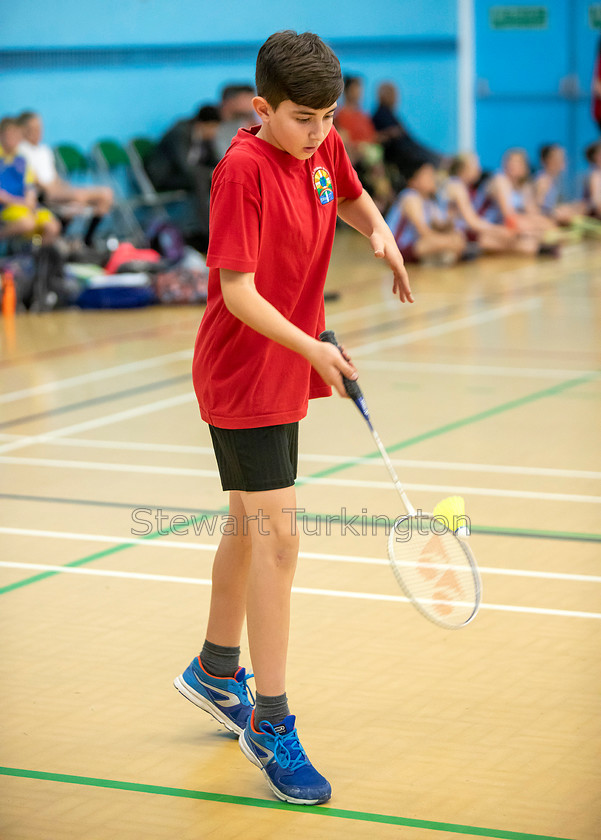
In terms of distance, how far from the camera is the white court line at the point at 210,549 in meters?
4.88

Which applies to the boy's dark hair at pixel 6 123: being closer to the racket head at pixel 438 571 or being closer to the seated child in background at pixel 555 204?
the seated child in background at pixel 555 204

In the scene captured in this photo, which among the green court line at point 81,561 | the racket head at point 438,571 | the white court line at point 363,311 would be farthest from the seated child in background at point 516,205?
the racket head at point 438,571

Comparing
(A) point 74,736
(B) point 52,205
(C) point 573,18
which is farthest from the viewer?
(C) point 573,18

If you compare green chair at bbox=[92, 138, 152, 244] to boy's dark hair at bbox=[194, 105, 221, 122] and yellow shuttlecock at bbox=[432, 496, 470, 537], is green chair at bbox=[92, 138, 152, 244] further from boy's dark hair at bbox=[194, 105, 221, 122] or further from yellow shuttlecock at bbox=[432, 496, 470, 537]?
yellow shuttlecock at bbox=[432, 496, 470, 537]

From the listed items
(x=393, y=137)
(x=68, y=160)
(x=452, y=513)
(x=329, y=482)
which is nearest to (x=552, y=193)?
(x=393, y=137)

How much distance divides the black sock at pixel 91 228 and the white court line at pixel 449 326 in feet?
16.3

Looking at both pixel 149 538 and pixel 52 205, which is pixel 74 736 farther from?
pixel 52 205

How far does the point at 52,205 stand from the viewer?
13852 millimetres

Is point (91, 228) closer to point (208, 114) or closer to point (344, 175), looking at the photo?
point (208, 114)

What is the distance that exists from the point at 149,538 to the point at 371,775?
2.28 m

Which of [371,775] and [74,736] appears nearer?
[371,775]

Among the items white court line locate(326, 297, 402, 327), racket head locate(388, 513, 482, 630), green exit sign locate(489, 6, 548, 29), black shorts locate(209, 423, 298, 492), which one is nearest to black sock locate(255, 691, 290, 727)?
racket head locate(388, 513, 482, 630)

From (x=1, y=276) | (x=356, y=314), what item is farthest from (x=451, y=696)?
(x=1, y=276)

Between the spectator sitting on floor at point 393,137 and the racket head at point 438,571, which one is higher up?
the racket head at point 438,571
